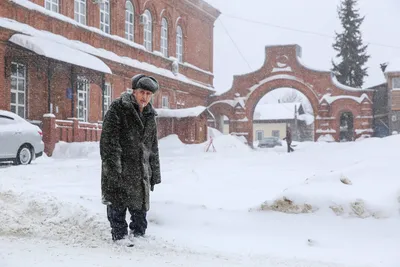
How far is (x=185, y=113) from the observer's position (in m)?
23.2

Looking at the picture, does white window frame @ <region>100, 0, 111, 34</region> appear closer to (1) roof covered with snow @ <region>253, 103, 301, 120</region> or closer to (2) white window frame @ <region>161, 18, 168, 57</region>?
(2) white window frame @ <region>161, 18, 168, 57</region>

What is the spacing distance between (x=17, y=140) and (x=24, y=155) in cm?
51

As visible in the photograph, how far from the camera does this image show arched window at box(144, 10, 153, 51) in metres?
24.2

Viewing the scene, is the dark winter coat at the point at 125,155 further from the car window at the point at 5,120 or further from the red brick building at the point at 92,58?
the red brick building at the point at 92,58

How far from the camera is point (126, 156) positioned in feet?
14.6

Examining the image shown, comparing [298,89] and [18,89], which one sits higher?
[298,89]

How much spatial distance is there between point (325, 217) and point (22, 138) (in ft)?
30.5

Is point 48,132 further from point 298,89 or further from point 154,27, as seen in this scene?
point 298,89

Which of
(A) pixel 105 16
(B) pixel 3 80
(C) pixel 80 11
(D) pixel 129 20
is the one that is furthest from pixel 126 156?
(D) pixel 129 20

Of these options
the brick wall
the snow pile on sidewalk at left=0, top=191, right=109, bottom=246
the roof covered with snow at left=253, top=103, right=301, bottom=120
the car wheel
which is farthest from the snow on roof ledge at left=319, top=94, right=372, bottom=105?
the roof covered with snow at left=253, top=103, right=301, bottom=120

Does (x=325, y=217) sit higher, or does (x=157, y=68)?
(x=157, y=68)

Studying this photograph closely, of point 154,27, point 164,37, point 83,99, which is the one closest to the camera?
point 83,99

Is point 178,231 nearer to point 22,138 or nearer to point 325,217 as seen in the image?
point 325,217

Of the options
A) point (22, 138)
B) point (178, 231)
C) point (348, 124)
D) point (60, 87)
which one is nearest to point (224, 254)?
point (178, 231)
